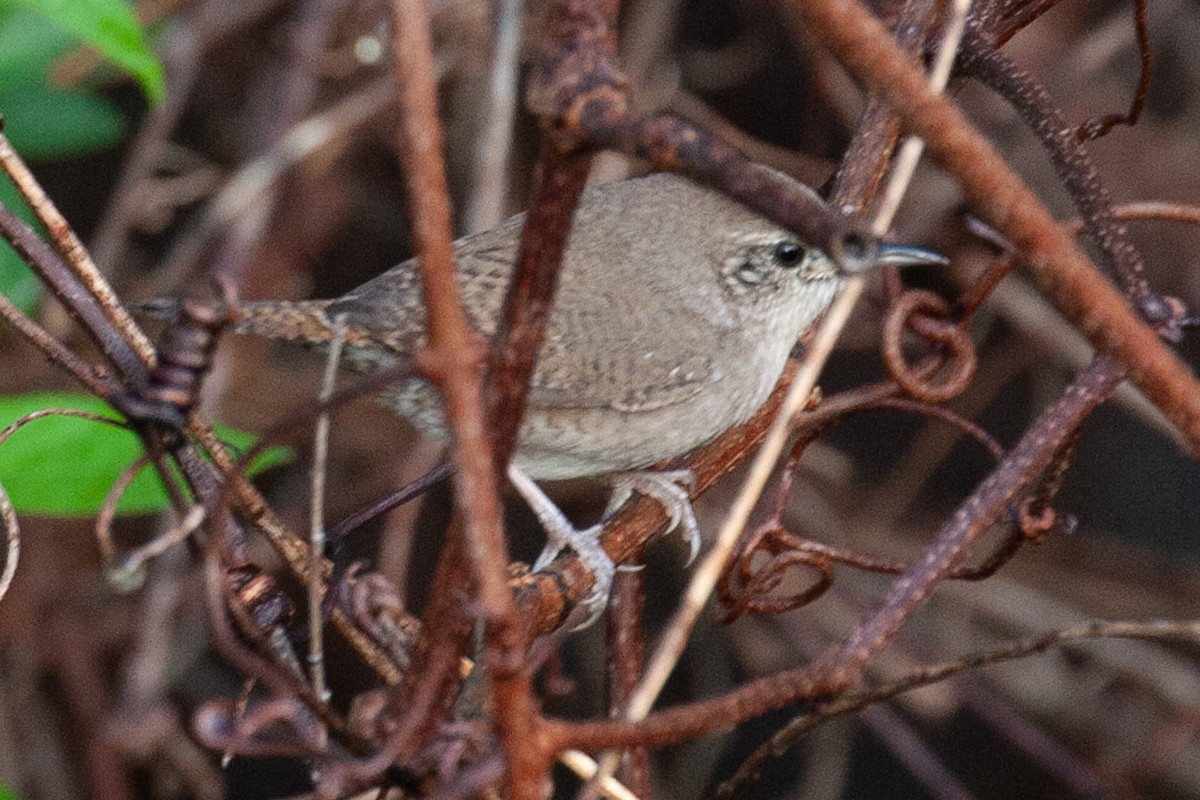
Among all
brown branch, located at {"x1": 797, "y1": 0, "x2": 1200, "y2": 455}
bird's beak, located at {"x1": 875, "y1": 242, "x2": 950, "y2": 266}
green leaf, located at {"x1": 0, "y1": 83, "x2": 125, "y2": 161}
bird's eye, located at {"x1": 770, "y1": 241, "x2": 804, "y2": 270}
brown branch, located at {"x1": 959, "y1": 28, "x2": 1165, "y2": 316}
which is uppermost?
brown branch, located at {"x1": 797, "y1": 0, "x2": 1200, "y2": 455}

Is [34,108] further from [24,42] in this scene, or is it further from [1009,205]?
[1009,205]

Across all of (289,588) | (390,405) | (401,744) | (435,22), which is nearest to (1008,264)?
(401,744)

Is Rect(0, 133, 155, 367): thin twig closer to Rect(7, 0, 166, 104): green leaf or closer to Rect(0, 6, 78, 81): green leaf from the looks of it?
Rect(7, 0, 166, 104): green leaf

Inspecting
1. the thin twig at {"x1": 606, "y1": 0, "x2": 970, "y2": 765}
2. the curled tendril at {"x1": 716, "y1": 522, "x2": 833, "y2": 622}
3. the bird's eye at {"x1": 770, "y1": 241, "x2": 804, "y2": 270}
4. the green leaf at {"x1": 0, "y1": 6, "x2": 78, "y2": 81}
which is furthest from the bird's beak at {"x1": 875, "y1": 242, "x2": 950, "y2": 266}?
the green leaf at {"x1": 0, "y1": 6, "x2": 78, "y2": 81}

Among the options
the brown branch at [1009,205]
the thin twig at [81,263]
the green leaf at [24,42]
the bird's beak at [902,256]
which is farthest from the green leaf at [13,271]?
the brown branch at [1009,205]

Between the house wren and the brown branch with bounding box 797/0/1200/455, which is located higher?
the brown branch with bounding box 797/0/1200/455

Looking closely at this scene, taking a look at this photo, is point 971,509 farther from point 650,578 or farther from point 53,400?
point 650,578
